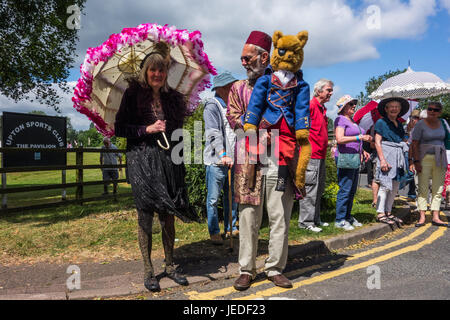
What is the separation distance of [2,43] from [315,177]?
9.97m

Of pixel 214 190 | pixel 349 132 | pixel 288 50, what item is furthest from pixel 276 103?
pixel 349 132

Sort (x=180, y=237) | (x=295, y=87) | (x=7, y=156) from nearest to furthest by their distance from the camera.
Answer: (x=295, y=87)
(x=180, y=237)
(x=7, y=156)

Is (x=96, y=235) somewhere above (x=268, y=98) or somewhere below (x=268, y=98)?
below

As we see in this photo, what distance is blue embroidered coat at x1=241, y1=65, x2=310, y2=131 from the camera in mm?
3113

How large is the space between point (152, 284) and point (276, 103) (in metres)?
2.00

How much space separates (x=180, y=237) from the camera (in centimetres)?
481

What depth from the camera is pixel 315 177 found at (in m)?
5.02

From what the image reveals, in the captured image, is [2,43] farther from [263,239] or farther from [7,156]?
[263,239]

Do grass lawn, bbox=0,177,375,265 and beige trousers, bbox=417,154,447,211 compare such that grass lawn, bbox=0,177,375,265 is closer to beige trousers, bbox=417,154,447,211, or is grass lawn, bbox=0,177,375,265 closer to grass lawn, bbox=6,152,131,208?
beige trousers, bbox=417,154,447,211

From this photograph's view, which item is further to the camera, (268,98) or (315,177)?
(315,177)

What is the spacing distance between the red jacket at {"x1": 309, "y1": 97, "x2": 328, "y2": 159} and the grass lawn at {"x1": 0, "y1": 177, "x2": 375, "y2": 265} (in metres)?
1.19
